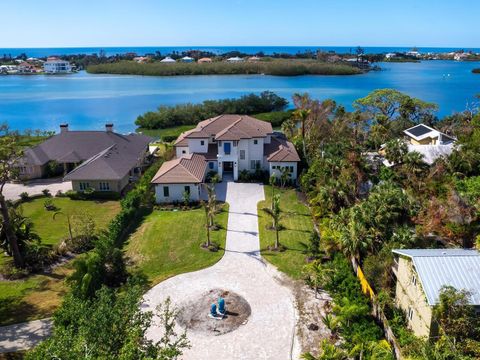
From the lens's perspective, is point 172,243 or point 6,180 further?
point 172,243

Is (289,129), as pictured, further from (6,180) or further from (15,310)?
(15,310)

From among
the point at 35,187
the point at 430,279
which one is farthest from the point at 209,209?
the point at 35,187

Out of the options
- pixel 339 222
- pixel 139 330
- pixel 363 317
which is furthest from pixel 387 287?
pixel 139 330

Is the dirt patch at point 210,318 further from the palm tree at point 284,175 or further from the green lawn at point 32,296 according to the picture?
the palm tree at point 284,175

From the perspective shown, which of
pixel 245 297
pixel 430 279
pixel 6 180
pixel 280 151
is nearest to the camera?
pixel 430 279

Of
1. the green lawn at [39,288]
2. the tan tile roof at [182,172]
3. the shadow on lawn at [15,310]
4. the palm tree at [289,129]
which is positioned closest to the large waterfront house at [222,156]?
the tan tile roof at [182,172]

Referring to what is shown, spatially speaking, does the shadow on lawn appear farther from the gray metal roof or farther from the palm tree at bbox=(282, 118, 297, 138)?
the palm tree at bbox=(282, 118, 297, 138)
